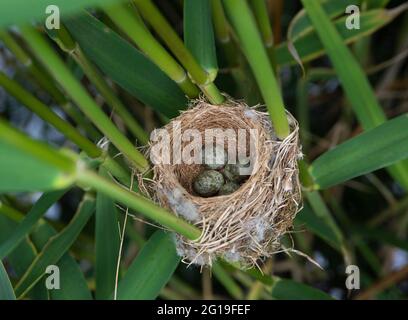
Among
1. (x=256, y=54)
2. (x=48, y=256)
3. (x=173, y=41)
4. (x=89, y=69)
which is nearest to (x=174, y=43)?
(x=173, y=41)

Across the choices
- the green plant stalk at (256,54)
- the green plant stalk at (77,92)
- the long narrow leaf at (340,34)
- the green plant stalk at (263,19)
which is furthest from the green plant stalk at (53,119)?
the long narrow leaf at (340,34)

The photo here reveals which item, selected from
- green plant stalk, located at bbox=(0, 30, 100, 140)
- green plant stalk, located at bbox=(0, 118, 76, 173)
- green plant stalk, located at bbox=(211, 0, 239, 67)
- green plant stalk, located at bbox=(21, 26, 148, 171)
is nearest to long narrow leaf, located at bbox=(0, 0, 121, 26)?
green plant stalk, located at bbox=(0, 118, 76, 173)

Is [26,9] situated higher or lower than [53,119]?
lower

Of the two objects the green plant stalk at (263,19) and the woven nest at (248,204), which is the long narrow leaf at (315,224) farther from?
the green plant stalk at (263,19)

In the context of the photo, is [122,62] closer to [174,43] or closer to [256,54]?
[174,43]

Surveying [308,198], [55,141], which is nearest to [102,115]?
[308,198]
